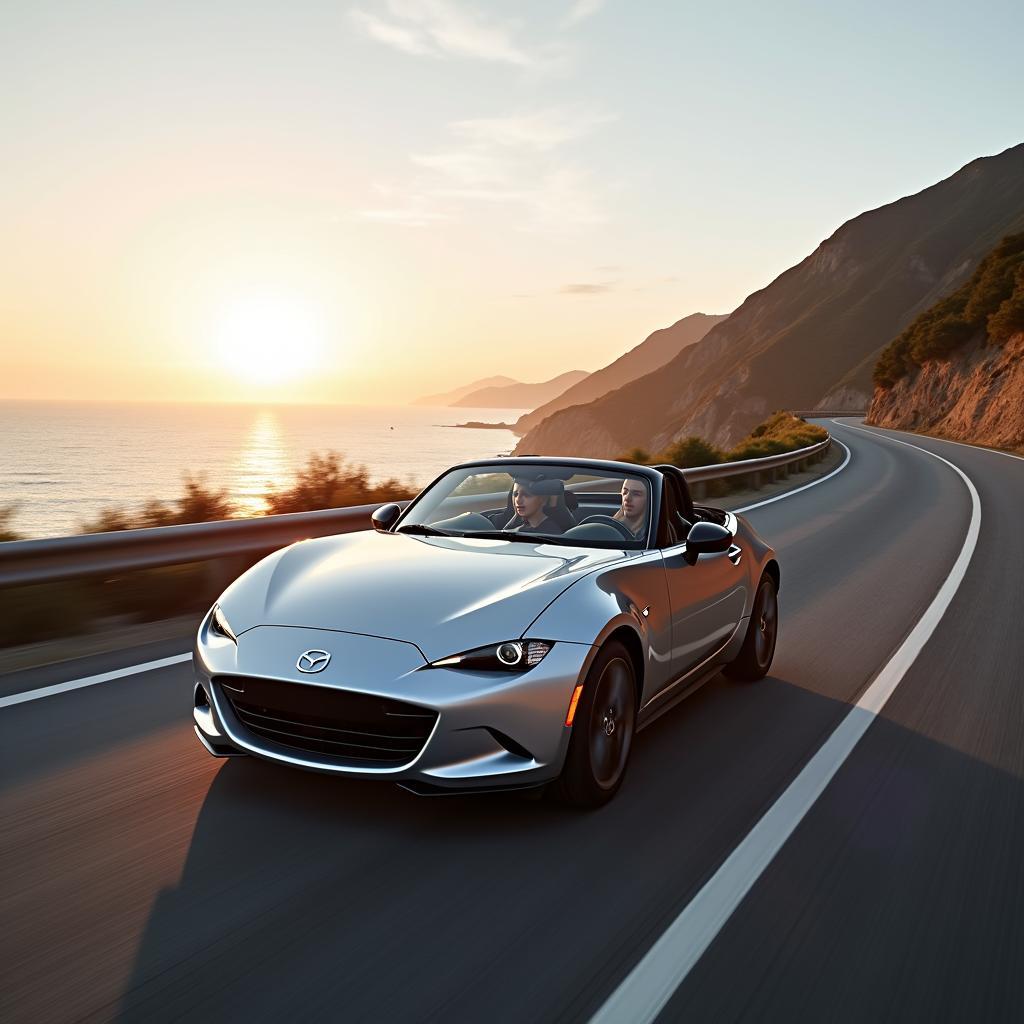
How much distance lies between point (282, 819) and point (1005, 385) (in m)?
54.1

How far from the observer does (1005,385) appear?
51.9 m

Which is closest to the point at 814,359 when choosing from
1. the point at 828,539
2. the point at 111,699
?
the point at 828,539

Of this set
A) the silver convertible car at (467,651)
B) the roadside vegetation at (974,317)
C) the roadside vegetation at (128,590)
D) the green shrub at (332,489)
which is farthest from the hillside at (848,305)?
the silver convertible car at (467,651)

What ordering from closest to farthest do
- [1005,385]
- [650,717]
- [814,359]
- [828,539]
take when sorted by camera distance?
1. [650,717]
2. [828,539]
3. [1005,385]
4. [814,359]

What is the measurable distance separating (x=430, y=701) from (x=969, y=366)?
63.7 meters

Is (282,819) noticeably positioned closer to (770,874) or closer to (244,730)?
(244,730)

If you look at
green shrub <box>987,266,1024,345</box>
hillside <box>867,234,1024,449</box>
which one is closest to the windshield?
hillside <box>867,234,1024,449</box>

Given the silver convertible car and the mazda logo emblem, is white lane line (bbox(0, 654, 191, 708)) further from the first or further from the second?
the mazda logo emblem

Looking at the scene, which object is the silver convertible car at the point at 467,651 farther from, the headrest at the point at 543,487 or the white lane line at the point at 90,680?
the white lane line at the point at 90,680

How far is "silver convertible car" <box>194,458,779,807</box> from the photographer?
3.88 metres

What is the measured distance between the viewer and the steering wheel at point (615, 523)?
17.7ft

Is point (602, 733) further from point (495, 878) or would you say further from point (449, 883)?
point (449, 883)

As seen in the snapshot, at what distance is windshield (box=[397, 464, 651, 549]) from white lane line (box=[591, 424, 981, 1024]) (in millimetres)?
1375

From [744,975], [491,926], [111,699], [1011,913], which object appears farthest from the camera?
[111,699]
